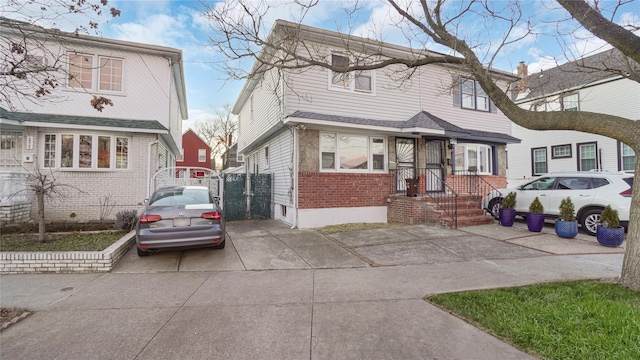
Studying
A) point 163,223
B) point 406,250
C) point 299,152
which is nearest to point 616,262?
point 406,250

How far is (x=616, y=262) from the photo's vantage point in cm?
576

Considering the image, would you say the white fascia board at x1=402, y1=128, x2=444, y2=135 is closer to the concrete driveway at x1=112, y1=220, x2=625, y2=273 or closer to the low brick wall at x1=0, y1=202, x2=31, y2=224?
the concrete driveway at x1=112, y1=220, x2=625, y2=273

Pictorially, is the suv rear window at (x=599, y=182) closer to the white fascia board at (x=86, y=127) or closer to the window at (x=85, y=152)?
the white fascia board at (x=86, y=127)

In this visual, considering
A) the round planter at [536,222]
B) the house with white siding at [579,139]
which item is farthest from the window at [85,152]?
the house with white siding at [579,139]

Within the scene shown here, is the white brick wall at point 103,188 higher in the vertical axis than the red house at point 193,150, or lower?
lower

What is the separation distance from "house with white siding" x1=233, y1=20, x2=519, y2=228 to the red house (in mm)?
26080

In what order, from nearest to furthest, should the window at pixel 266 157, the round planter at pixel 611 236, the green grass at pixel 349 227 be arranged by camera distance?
the round planter at pixel 611 236, the green grass at pixel 349 227, the window at pixel 266 157

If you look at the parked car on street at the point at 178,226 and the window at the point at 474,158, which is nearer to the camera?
the parked car on street at the point at 178,226

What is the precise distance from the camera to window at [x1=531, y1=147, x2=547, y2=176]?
17641mm

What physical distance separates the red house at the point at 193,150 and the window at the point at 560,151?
33.6 m

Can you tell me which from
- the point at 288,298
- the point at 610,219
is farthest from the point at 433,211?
the point at 288,298

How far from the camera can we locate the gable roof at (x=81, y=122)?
9047mm

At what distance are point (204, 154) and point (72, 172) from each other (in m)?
28.0

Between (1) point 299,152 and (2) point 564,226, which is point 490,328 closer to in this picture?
(2) point 564,226
